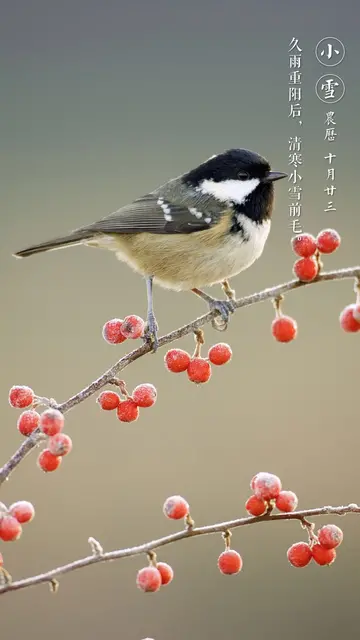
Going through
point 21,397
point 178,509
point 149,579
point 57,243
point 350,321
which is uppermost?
point 57,243

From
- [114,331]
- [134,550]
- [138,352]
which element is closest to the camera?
[134,550]

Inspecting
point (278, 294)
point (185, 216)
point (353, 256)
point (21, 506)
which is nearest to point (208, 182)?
point (185, 216)

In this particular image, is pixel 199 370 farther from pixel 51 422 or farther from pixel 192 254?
pixel 192 254

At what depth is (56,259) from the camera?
14.5ft

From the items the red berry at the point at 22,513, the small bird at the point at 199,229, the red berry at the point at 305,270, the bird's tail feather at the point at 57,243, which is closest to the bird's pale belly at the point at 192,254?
the small bird at the point at 199,229

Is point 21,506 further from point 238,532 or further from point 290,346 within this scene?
point 290,346

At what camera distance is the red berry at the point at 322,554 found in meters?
1.18

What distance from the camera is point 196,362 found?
1407mm

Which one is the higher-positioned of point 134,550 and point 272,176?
point 272,176

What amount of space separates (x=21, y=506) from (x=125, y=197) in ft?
11.9

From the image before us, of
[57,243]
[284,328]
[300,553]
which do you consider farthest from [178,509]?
[57,243]

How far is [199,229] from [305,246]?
947mm

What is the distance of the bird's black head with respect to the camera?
2.05 metres

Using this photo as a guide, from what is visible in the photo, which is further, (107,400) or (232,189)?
(232,189)
